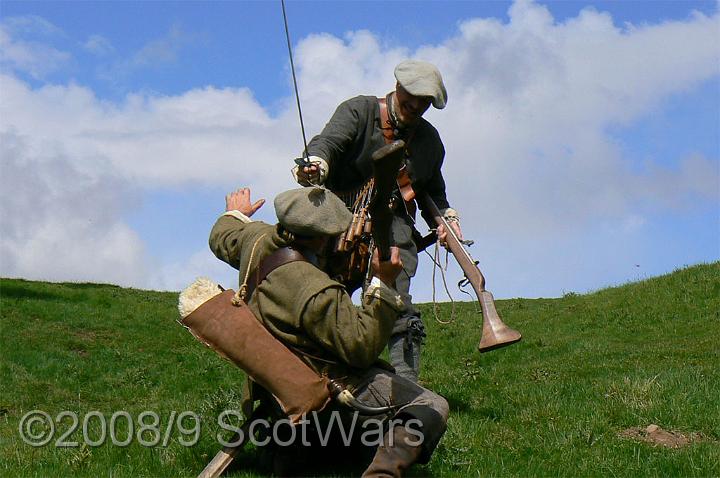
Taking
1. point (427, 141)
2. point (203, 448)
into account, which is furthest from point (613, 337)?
point (203, 448)

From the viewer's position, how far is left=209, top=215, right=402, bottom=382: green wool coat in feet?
16.9

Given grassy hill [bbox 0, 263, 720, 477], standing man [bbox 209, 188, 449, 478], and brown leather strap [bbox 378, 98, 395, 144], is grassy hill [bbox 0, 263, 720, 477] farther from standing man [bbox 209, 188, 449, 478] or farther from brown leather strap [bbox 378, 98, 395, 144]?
brown leather strap [bbox 378, 98, 395, 144]

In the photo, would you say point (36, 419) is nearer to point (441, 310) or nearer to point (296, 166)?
point (296, 166)

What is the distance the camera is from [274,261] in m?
5.55

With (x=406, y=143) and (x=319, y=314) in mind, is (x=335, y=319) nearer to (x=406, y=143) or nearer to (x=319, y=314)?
(x=319, y=314)

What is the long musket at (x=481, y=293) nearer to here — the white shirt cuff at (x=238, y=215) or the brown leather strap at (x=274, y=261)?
the white shirt cuff at (x=238, y=215)

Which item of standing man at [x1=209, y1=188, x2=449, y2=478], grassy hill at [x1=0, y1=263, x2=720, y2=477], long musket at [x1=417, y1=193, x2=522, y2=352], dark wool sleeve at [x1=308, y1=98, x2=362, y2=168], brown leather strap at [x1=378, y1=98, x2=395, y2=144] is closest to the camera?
standing man at [x1=209, y1=188, x2=449, y2=478]

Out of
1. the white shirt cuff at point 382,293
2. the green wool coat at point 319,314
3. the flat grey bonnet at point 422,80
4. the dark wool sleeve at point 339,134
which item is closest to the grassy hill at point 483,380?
the green wool coat at point 319,314

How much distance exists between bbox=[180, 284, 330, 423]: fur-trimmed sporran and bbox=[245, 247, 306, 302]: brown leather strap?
0.21 m

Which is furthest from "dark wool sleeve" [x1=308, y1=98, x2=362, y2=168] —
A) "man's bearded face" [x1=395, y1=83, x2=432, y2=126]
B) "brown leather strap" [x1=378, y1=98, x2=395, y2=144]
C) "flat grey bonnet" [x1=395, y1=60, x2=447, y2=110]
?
"flat grey bonnet" [x1=395, y1=60, x2=447, y2=110]

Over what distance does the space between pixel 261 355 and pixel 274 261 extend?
0.59m

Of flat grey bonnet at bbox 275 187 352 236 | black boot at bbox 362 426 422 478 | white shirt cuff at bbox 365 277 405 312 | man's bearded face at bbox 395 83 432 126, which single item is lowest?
black boot at bbox 362 426 422 478

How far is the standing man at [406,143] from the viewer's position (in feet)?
23.1

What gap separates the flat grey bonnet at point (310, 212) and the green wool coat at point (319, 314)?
0.19 meters
